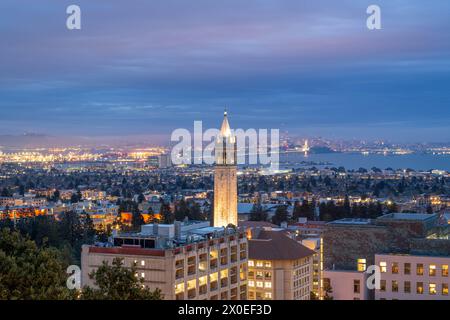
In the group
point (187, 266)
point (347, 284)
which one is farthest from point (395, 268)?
point (187, 266)

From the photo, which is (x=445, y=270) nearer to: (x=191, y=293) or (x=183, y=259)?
(x=191, y=293)

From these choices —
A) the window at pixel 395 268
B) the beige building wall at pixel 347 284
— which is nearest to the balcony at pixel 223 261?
the beige building wall at pixel 347 284

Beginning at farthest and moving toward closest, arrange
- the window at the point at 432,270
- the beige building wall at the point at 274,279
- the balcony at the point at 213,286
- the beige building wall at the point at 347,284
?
the beige building wall at the point at 347,284
the beige building wall at the point at 274,279
the window at the point at 432,270
the balcony at the point at 213,286

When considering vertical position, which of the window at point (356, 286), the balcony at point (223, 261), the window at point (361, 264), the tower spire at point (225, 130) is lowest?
the window at point (356, 286)

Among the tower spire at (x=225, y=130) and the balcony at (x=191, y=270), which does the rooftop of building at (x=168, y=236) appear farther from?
the tower spire at (x=225, y=130)

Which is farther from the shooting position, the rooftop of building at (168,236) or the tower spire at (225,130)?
the tower spire at (225,130)
